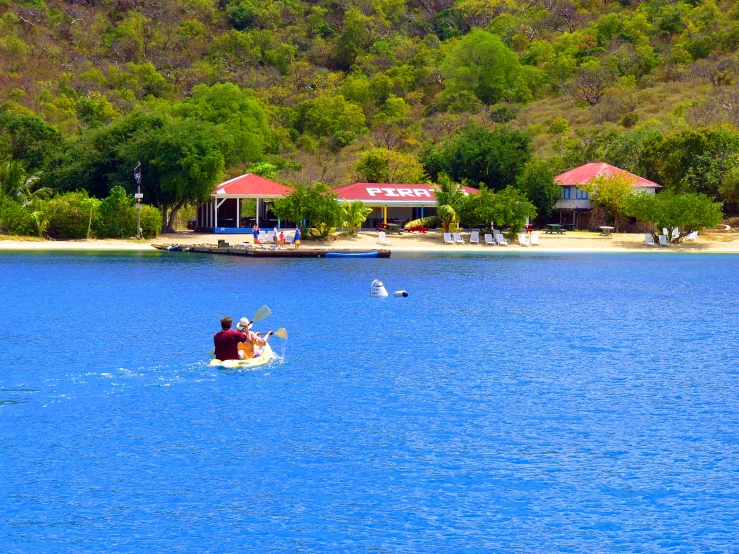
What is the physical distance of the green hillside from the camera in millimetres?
74000

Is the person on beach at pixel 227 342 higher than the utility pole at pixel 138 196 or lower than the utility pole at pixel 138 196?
lower

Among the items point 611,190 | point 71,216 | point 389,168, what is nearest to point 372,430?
point 71,216

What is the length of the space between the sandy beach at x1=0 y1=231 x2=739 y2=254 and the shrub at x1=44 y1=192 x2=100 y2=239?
1289 millimetres

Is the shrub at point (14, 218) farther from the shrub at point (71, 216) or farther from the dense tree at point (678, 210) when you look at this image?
the dense tree at point (678, 210)

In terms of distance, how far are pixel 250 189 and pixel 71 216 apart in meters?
12.0

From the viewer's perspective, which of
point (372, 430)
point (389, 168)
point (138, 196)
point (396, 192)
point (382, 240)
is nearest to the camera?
point (372, 430)

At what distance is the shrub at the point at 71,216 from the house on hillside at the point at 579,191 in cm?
3314

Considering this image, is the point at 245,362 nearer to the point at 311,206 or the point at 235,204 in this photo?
the point at 311,206

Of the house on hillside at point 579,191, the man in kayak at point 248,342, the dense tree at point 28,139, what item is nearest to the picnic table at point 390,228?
the house on hillside at point 579,191

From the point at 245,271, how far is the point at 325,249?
1066 cm

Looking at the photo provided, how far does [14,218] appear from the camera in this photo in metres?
64.7

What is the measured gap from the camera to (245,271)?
50.5m

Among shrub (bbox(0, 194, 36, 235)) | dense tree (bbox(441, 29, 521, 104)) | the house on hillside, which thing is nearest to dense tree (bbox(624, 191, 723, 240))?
the house on hillside

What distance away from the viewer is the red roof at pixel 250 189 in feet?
227
